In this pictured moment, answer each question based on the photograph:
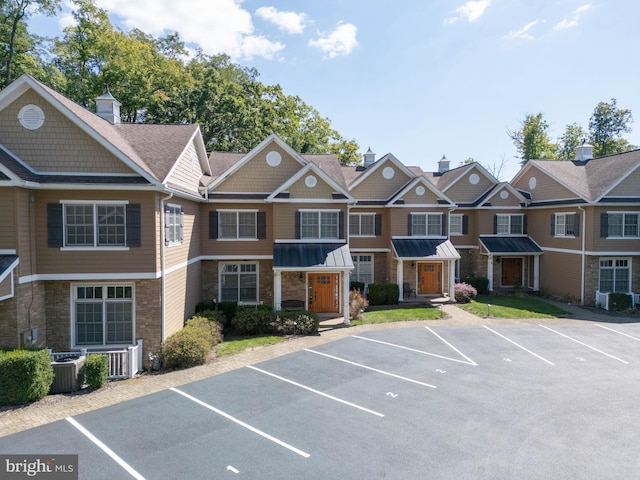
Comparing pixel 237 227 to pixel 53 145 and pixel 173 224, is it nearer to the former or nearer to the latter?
pixel 173 224

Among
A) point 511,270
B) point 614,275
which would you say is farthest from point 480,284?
point 614,275

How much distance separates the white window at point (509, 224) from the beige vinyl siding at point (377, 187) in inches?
350

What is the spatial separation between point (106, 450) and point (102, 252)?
7.01 m

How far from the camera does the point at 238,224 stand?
65.6 ft

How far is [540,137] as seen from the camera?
153 ft

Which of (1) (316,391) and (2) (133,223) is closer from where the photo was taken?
(1) (316,391)

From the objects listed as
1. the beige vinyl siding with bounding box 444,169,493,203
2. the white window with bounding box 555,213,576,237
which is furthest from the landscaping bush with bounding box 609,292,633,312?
the beige vinyl siding with bounding box 444,169,493,203

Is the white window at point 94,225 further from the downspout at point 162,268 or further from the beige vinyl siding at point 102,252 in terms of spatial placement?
the downspout at point 162,268

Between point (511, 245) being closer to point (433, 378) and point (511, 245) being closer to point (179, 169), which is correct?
point (433, 378)

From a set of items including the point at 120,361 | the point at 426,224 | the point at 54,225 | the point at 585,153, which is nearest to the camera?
the point at 120,361

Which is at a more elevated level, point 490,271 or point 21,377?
point 490,271

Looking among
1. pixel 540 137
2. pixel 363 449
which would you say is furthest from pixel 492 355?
pixel 540 137

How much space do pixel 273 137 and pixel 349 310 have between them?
10.0 m

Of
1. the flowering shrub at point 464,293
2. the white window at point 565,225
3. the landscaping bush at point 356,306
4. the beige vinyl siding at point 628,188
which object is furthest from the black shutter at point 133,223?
the beige vinyl siding at point 628,188
